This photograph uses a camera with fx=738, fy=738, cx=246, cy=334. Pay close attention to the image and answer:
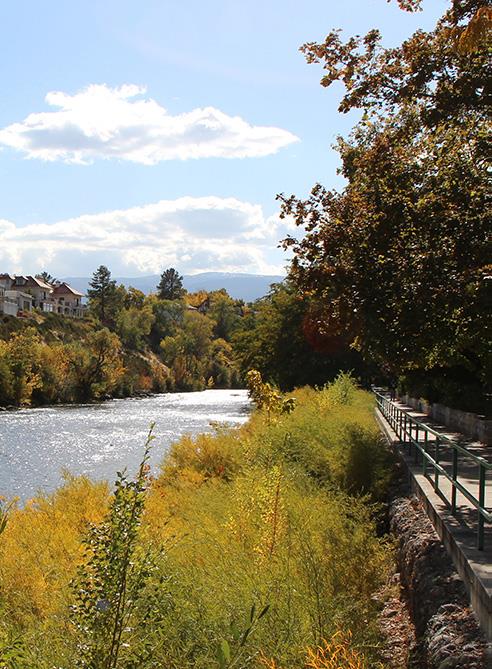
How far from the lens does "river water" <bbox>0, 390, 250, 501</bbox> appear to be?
27.8 m

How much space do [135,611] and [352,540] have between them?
14.5 ft

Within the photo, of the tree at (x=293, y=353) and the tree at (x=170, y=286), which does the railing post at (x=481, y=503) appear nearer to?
the tree at (x=293, y=353)

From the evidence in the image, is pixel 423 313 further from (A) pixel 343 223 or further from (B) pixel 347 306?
(A) pixel 343 223

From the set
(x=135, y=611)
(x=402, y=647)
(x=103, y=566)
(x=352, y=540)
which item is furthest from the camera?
(x=352, y=540)

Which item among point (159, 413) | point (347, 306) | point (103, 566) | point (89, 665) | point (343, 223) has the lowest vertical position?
point (159, 413)

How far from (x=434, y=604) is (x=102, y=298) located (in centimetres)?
12624

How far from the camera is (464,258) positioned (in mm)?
12328

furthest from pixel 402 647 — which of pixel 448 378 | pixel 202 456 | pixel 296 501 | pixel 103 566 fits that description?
A: pixel 448 378

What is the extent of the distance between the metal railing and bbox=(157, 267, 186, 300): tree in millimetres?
153095

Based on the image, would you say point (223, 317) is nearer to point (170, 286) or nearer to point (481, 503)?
point (170, 286)

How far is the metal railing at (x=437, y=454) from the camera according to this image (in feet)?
23.0

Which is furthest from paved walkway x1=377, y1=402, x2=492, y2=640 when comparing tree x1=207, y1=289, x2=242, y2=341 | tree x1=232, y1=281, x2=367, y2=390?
tree x1=207, y1=289, x2=242, y2=341

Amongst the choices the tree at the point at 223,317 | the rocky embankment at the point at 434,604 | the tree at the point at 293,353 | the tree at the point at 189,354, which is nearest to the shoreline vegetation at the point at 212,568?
the rocky embankment at the point at 434,604

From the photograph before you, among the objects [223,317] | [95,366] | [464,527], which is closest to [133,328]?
[95,366]
